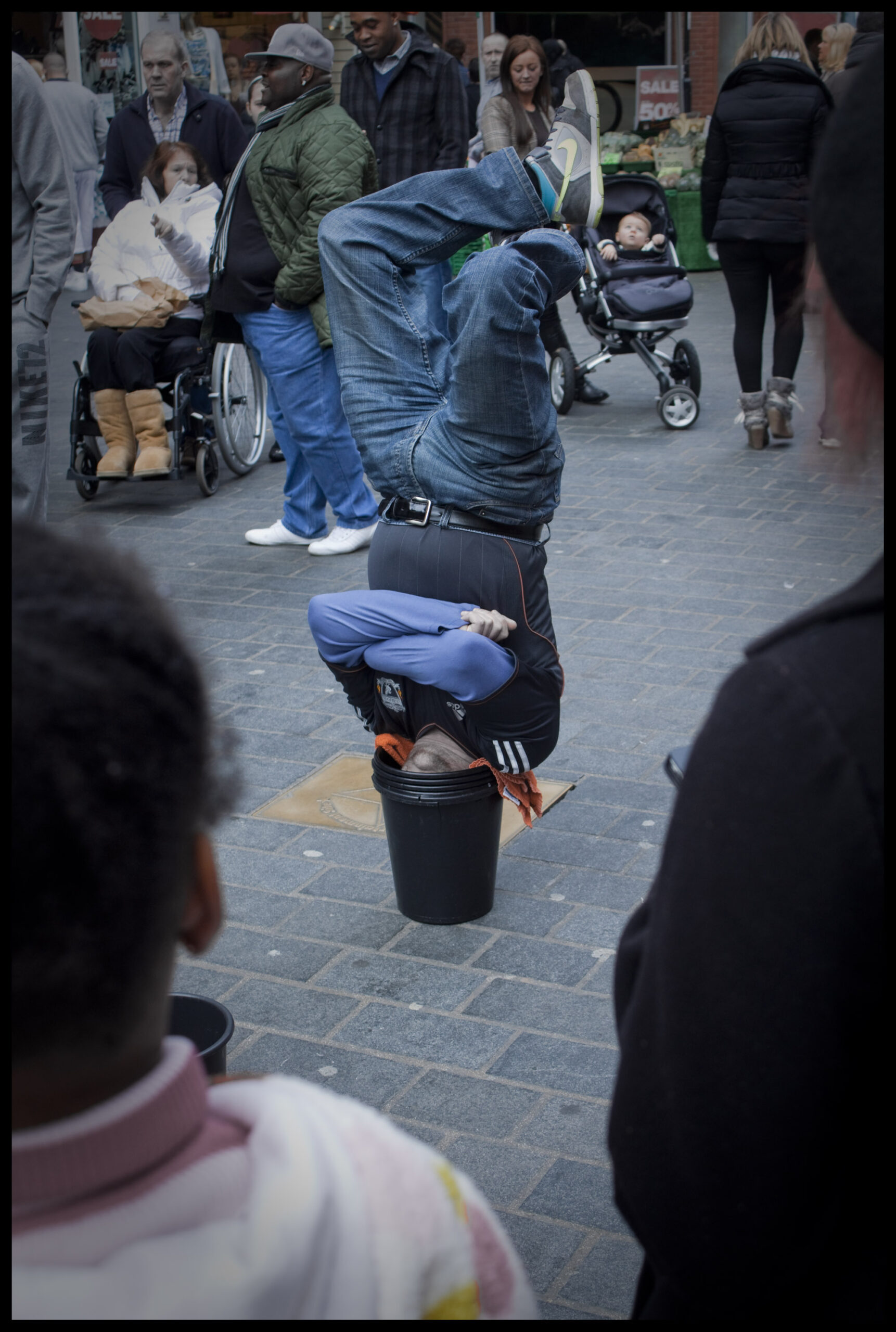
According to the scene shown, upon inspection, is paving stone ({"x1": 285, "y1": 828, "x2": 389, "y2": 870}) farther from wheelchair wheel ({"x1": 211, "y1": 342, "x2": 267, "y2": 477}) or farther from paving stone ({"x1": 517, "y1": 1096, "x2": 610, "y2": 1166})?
wheelchair wheel ({"x1": 211, "y1": 342, "x2": 267, "y2": 477})

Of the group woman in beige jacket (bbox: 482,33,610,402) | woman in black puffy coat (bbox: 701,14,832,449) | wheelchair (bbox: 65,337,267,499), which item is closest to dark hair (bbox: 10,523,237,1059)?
wheelchair (bbox: 65,337,267,499)

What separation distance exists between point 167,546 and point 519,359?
412 centimetres

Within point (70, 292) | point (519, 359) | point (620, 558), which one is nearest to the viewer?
point (519, 359)

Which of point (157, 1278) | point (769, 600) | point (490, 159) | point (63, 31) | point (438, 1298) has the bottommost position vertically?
point (769, 600)

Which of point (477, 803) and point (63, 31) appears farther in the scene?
point (63, 31)

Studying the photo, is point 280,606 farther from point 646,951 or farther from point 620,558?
point 646,951

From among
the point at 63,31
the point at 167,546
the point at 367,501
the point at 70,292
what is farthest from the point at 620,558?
the point at 63,31

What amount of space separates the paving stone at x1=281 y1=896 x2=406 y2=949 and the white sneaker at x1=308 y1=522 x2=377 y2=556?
3.15 m

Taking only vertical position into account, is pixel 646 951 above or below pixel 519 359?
below

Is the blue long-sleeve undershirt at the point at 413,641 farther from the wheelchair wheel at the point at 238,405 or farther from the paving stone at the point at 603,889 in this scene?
the wheelchair wheel at the point at 238,405

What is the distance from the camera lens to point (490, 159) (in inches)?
120

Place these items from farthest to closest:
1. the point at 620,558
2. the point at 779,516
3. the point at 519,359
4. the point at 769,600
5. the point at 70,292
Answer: the point at 70,292
the point at 779,516
the point at 620,558
the point at 769,600
the point at 519,359

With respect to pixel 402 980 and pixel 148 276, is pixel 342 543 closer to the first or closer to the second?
pixel 148 276

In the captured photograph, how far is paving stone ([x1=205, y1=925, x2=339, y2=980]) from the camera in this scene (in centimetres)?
322
